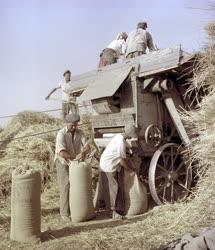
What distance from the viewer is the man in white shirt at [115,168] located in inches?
296

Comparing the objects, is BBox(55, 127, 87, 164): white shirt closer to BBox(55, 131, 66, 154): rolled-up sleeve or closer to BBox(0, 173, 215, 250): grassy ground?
BBox(55, 131, 66, 154): rolled-up sleeve

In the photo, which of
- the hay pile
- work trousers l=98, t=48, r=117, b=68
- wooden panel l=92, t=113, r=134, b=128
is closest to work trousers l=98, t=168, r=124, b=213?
wooden panel l=92, t=113, r=134, b=128

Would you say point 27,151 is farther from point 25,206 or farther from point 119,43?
point 25,206

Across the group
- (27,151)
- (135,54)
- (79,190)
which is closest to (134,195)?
(79,190)

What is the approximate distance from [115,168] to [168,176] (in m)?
1.21

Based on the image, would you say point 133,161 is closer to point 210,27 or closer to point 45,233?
point 45,233

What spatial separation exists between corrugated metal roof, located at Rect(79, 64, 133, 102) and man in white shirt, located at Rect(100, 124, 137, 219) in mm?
971

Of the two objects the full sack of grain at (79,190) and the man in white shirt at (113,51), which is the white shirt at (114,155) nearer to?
the full sack of grain at (79,190)

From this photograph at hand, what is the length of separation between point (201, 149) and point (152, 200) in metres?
4.88

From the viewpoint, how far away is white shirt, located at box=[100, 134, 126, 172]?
7473 mm

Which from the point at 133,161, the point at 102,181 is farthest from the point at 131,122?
the point at 102,181

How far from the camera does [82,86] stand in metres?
9.58

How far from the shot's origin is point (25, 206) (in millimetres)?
5938

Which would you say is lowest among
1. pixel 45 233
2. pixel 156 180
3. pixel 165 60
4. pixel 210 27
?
pixel 45 233
